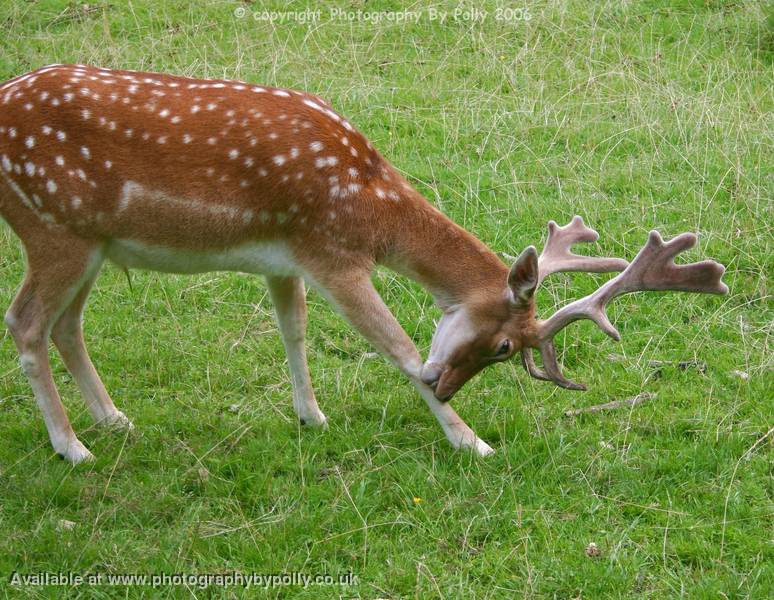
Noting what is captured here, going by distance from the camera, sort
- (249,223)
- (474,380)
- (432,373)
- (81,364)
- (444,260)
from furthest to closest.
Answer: (474,380), (81,364), (444,260), (432,373), (249,223)

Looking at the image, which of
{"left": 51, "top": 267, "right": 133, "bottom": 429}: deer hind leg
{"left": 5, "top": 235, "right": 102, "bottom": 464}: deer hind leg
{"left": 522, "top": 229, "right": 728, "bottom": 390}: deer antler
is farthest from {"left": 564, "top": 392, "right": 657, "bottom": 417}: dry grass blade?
{"left": 5, "top": 235, "right": 102, "bottom": 464}: deer hind leg

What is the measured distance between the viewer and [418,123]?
8578mm

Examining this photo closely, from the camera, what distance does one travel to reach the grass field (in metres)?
4.66

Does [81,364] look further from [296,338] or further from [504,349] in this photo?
[504,349]

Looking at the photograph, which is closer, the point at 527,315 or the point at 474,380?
the point at 527,315

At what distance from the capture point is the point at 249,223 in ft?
17.3

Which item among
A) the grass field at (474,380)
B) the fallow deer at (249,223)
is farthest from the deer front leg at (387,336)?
the grass field at (474,380)

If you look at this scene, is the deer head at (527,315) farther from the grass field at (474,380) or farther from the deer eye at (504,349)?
the grass field at (474,380)

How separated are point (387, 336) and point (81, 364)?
158 centimetres

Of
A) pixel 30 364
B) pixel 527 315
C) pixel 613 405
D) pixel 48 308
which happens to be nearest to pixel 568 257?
pixel 527 315

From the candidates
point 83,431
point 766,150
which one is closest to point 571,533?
point 83,431

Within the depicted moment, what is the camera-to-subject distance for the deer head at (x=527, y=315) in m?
5.07

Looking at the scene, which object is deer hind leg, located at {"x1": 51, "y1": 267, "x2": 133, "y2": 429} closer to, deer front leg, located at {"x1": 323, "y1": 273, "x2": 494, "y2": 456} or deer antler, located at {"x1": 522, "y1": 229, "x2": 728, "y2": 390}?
deer front leg, located at {"x1": 323, "y1": 273, "x2": 494, "y2": 456}

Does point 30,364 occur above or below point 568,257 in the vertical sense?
below
